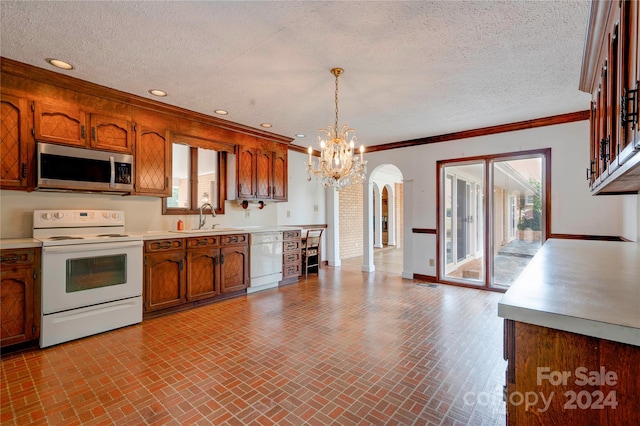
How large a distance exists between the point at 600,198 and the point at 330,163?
3.70m

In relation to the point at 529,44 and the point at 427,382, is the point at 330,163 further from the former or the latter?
the point at 427,382

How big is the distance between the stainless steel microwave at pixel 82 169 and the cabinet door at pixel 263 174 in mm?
1958

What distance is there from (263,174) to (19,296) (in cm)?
335

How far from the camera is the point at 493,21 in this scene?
213 centimetres

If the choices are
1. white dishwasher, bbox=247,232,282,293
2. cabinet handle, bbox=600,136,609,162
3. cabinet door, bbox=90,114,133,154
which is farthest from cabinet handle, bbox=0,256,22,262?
cabinet handle, bbox=600,136,609,162

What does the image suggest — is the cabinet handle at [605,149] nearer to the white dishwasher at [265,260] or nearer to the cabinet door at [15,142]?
the white dishwasher at [265,260]

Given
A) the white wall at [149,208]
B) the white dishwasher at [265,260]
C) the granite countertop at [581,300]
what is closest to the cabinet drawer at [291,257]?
the white dishwasher at [265,260]

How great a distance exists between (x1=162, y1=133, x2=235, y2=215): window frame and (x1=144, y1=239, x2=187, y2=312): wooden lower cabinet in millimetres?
720

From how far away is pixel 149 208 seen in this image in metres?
3.92

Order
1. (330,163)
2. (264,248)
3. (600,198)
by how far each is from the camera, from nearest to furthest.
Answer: (330,163), (600,198), (264,248)

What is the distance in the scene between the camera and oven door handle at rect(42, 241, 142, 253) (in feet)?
8.98

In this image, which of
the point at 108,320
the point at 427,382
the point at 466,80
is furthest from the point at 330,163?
A: the point at 108,320

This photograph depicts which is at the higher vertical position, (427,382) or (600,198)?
(600,198)

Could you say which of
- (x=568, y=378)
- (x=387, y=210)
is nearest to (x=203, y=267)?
(x=568, y=378)
